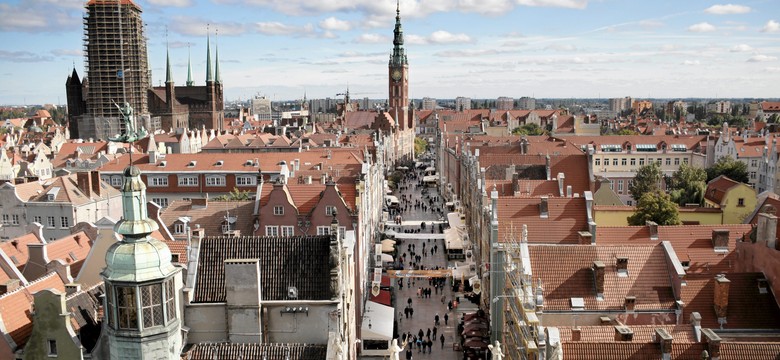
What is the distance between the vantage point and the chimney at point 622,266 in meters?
34.4

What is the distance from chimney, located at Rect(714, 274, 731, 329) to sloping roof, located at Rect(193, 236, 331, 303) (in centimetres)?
1854

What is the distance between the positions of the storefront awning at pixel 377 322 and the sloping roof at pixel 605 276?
43.1ft

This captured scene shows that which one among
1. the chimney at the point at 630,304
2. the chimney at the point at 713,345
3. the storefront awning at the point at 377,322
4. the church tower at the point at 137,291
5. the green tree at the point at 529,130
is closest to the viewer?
the church tower at the point at 137,291

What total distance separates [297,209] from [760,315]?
31.0 metres

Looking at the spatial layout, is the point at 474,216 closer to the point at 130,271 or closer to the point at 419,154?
the point at 130,271

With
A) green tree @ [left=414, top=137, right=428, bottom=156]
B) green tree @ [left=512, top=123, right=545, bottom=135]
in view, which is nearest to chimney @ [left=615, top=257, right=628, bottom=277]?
green tree @ [left=512, top=123, right=545, bottom=135]

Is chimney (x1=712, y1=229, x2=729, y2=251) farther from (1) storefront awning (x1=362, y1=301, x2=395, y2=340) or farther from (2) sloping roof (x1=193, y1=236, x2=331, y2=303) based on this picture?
(2) sloping roof (x1=193, y1=236, x2=331, y2=303)

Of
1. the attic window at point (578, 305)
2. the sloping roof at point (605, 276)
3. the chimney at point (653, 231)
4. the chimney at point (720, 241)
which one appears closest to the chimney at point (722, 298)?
the sloping roof at point (605, 276)

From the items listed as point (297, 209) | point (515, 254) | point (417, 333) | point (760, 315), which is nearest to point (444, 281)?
point (417, 333)

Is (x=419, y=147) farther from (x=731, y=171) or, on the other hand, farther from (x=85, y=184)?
(x=85, y=184)

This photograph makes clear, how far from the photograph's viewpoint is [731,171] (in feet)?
304

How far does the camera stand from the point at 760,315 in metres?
31.8

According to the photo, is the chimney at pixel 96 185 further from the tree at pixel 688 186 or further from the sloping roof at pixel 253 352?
the tree at pixel 688 186

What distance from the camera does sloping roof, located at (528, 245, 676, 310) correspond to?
1323 inches
